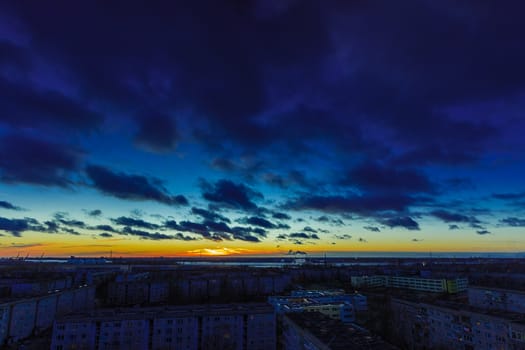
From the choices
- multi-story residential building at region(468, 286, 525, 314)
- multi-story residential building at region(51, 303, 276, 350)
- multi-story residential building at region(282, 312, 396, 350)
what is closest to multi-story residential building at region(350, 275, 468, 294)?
multi-story residential building at region(468, 286, 525, 314)

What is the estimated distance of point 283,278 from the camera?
89.5 m

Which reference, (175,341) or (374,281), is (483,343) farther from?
(374,281)

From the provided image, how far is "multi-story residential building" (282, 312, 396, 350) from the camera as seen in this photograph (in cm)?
2378

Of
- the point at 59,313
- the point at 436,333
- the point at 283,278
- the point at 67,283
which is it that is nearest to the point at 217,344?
the point at 436,333

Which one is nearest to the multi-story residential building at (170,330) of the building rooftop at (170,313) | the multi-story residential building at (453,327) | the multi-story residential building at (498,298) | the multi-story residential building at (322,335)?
the building rooftop at (170,313)

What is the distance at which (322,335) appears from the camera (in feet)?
86.3

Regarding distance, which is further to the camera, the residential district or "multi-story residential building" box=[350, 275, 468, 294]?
"multi-story residential building" box=[350, 275, 468, 294]

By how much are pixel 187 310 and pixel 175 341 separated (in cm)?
372

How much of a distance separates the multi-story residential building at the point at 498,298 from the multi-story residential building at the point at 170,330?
36.0 m

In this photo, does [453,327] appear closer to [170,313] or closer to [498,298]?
[498,298]

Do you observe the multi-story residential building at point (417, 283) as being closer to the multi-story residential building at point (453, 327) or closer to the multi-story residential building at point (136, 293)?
the multi-story residential building at point (453, 327)

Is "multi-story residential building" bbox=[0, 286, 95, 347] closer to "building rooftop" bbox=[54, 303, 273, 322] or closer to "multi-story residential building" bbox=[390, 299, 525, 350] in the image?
"building rooftop" bbox=[54, 303, 273, 322]

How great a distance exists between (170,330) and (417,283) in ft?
241

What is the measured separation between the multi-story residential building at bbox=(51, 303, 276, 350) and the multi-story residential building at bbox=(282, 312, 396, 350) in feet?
11.9
